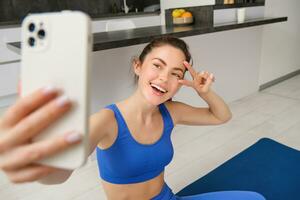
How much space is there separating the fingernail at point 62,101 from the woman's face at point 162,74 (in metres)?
0.53

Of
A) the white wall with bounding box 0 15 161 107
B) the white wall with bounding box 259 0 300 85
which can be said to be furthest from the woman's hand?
the white wall with bounding box 259 0 300 85

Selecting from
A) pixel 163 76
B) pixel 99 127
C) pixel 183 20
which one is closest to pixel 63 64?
pixel 99 127

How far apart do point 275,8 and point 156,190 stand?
3.03 m

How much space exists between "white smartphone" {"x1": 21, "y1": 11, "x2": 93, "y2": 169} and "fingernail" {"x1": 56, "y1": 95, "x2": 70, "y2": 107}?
0.04ft

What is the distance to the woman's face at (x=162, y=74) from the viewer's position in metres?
0.95

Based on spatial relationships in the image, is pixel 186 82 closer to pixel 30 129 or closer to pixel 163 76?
pixel 163 76

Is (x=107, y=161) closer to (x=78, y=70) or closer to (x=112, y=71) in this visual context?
(x=78, y=70)

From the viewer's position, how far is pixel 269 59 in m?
3.55

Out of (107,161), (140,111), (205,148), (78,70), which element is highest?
(78,70)

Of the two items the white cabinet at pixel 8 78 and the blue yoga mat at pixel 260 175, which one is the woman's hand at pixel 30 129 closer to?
the blue yoga mat at pixel 260 175

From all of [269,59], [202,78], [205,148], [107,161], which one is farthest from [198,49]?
[107,161]

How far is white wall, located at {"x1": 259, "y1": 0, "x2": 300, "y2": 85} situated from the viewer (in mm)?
3409

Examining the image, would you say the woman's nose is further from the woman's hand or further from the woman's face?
the woman's hand

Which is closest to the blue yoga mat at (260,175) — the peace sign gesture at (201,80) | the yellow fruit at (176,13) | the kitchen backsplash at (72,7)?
the peace sign gesture at (201,80)
